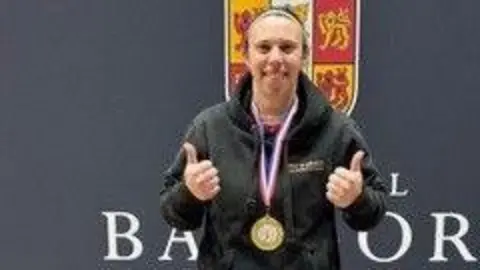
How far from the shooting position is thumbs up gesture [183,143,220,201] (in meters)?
1.61

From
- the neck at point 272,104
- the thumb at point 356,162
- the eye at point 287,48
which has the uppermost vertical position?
the eye at point 287,48

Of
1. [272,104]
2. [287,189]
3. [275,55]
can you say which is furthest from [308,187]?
[275,55]

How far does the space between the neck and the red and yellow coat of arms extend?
81cm

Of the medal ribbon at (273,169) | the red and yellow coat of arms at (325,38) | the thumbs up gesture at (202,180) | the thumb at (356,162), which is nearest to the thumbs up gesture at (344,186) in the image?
the thumb at (356,162)

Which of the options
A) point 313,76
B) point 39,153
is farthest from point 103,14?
point 313,76

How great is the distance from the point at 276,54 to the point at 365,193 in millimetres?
352

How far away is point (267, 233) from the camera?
170 centimetres

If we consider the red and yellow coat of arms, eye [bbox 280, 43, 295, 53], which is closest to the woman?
eye [bbox 280, 43, 295, 53]

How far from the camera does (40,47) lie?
8.55ft

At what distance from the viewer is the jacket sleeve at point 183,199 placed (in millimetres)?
1731

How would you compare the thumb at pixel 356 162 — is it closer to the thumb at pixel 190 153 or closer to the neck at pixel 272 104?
the neck at pixel 272 104

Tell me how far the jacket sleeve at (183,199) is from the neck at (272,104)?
15 cm

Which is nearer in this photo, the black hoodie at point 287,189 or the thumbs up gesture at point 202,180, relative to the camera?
the thumbs up gesture at point 202,180

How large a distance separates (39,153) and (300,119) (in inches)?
49.5
